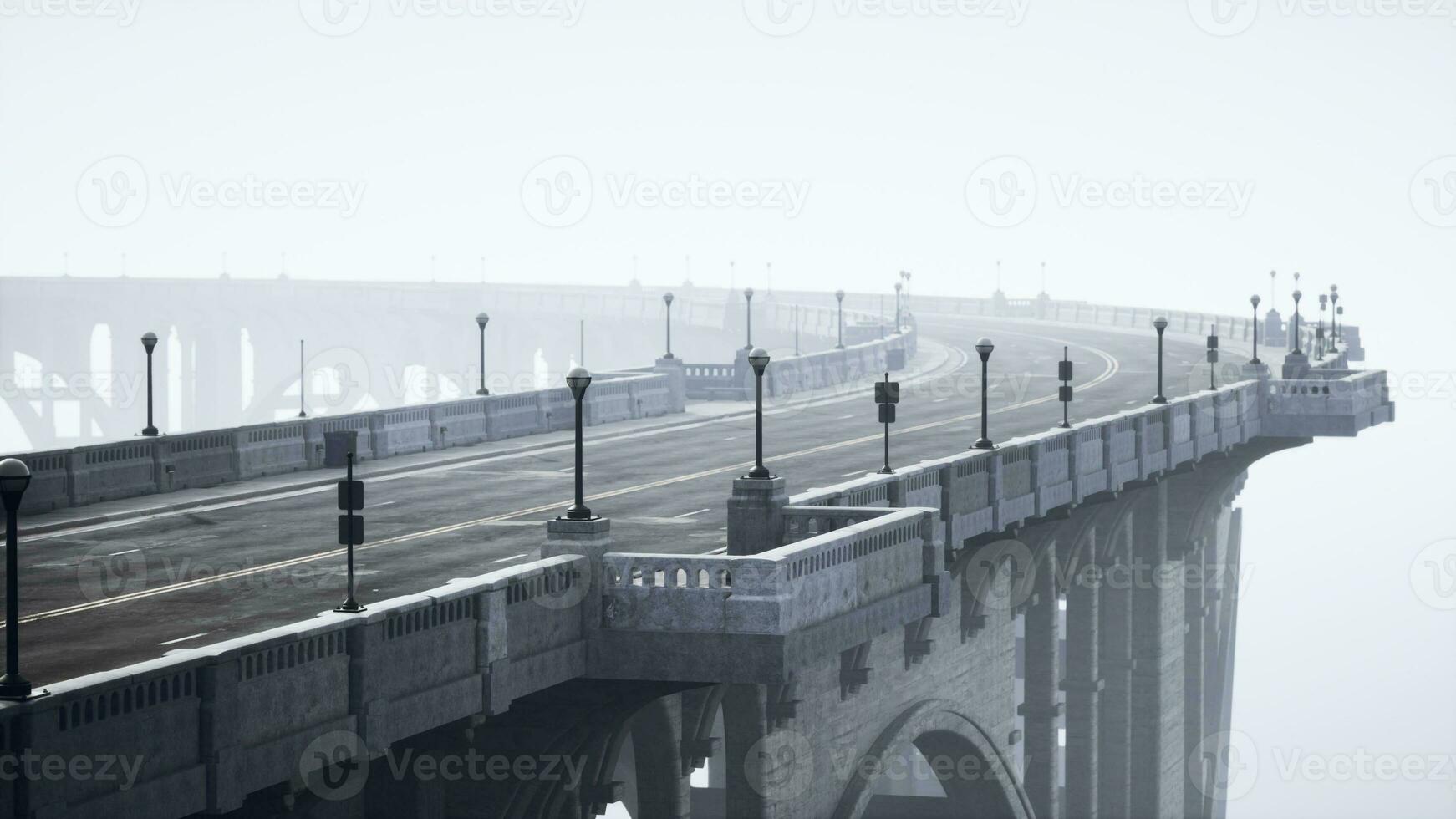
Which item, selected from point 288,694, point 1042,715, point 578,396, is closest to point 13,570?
point 288,694

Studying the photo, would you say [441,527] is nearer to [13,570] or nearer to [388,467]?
[388,467]

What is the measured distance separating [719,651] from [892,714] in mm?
20419

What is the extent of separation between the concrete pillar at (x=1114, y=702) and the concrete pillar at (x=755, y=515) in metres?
41.1

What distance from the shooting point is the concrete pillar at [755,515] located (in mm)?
28719

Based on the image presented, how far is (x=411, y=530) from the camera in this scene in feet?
113

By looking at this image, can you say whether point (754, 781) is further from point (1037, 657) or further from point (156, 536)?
point (1037, 657)

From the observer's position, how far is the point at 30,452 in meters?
36.6

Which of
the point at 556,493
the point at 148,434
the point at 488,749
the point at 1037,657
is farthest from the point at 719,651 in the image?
the point at 1037,657

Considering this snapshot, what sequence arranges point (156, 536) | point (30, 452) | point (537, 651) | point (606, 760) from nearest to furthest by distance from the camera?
point (537, 651)
point (606, 760)
point (156, 536)
point (30, 452)

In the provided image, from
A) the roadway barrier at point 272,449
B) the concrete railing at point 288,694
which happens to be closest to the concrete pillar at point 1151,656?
the roadway barrier at point 272,449

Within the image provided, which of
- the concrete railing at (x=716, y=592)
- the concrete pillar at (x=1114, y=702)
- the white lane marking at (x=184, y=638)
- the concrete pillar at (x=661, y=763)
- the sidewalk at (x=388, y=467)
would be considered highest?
the concrete railing at (x=716, y=592)

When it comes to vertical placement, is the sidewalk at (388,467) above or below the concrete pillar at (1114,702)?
above

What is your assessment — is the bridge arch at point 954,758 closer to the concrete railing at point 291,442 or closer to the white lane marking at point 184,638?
the concrete railing at point 291,442

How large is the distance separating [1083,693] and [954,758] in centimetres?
1556
